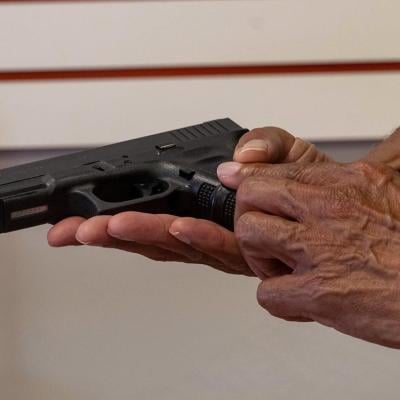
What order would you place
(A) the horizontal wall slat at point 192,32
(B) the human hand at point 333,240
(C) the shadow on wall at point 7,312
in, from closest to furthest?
(B) the human hand at point 333,240
(A) the horizontal wall slat at point 192,32
(C) the shadow on wall at point 7,312

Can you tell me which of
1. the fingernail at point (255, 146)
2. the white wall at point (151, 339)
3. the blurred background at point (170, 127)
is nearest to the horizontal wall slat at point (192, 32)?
the blurred background at point (170, 127)

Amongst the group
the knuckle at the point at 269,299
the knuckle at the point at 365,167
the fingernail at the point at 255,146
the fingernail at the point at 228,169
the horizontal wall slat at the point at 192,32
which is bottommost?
the knuckle at the point at 269,299

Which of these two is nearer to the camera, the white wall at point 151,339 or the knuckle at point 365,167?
the knuckle at point 365,167

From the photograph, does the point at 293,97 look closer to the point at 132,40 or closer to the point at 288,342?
the point at 132,40

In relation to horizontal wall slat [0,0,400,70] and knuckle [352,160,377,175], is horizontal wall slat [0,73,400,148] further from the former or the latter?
knuckle [352,160,377,175]

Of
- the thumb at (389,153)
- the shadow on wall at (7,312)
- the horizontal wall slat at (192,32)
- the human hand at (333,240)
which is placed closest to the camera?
the human hand at (333,240)

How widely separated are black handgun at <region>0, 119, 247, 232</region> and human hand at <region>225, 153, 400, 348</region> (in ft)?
0.15

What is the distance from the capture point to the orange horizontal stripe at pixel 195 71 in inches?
35.0

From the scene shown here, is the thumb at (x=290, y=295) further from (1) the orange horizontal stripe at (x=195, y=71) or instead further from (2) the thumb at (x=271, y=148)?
(1) the orange horizontal stripe at (x=195, y=71)

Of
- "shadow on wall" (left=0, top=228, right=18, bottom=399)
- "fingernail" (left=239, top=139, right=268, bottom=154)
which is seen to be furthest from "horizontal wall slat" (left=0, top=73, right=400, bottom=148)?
"fingernail" (left=239, top=139, right=268, bottom=154)

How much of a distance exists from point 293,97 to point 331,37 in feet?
0.26

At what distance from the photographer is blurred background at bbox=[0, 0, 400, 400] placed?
876 mm

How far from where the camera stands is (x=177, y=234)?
598 millimetres

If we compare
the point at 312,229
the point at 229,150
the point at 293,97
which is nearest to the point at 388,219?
the point at 312,229
